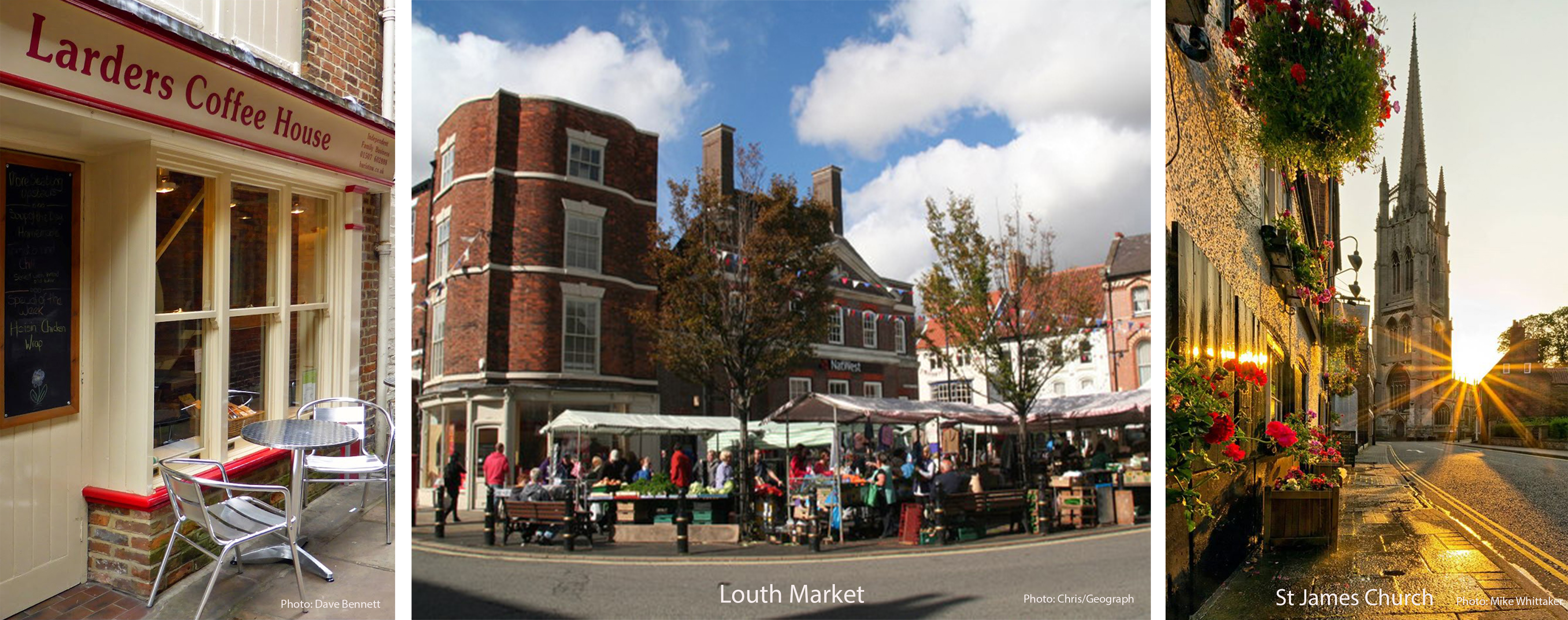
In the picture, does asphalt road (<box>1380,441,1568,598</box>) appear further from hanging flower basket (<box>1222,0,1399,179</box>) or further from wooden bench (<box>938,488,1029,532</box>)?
wooden bench (<box>938,488,1029,532</box>)

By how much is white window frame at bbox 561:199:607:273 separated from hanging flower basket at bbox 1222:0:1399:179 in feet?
7.93

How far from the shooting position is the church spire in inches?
103

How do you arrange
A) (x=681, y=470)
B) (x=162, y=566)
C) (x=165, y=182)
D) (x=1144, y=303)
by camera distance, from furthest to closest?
(x=681, y=470)
(x=1144, y=303)
(x=162, y=566)
(x=165, y=182)

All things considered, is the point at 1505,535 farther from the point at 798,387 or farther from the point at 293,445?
the point at 293,445

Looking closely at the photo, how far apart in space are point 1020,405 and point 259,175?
2.86 m

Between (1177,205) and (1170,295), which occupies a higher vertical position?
(1177,205)

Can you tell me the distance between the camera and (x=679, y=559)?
136 inches

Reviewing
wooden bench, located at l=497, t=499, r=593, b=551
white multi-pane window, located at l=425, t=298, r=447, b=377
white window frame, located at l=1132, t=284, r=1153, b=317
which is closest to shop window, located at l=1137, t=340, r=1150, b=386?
white window frame, located at l=1132, t=284, r=1153, b=317

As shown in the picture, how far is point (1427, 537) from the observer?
8.45ft

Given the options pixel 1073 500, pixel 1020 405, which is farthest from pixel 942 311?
pixel 1073 500

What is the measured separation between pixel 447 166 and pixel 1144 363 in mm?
2937

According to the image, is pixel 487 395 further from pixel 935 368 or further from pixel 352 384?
pixel 935 368

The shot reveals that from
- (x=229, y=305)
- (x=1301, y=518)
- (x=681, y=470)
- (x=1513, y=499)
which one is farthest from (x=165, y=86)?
(x=1513, y=499)

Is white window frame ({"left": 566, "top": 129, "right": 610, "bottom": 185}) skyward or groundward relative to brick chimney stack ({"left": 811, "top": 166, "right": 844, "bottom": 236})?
skyward
